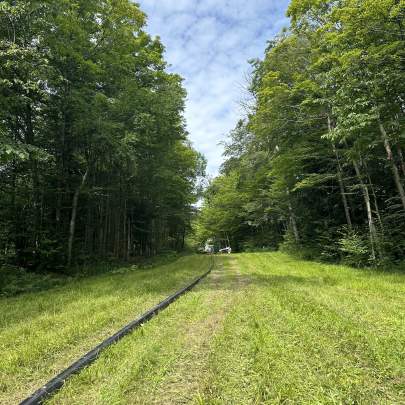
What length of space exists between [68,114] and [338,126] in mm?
9246

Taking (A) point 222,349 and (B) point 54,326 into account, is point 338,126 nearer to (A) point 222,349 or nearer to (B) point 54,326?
(A) point 222,349

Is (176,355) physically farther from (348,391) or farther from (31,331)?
(31,331)

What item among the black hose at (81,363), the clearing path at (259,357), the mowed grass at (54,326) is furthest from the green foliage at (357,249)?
the black hose at (81,363)

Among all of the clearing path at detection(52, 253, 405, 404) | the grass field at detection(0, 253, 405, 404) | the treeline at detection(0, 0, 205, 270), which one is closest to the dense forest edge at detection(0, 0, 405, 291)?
the treeline at detection(0, 0, 205, 270)

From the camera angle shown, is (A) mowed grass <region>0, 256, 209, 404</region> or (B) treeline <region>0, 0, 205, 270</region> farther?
(B) treeline <region>0, 0, 205, 270</region>

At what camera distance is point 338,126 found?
29.6 ft

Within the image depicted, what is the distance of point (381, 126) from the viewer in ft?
30.0

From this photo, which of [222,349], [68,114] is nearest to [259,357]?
[222,349]

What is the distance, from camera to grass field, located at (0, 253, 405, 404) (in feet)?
8.65

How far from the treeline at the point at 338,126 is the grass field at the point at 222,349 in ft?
16.1

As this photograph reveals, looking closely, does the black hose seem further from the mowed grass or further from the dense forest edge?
the dense forest edge

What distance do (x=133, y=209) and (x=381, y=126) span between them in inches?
586

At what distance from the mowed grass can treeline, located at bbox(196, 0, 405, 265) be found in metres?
7.06

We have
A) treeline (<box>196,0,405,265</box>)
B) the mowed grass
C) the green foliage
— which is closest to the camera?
the mowed grass
